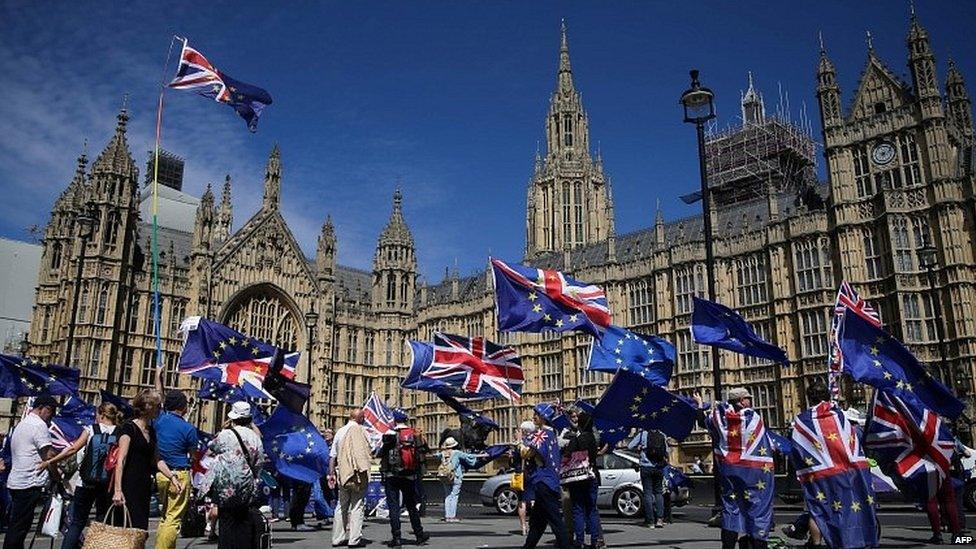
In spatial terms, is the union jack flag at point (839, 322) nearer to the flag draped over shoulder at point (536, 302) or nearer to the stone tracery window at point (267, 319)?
the flag draped over shoulder at point (536, 302)

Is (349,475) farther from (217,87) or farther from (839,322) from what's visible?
(217,87)

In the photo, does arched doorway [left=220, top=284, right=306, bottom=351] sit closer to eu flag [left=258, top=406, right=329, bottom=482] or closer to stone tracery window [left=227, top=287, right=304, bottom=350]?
stone tracery window [left=227, top=287, right=304, bottom=350]

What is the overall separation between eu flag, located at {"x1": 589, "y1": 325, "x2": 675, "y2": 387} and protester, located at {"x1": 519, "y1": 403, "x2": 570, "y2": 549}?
378 cm

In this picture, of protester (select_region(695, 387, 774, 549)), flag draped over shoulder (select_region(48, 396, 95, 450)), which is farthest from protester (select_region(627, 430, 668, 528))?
flag draped over shoulder (select_region(48, 396, 95, 450))

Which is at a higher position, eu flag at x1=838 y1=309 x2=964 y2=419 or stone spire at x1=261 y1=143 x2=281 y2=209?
stone spire at x1=261 y1=143 x2=281 y2=209

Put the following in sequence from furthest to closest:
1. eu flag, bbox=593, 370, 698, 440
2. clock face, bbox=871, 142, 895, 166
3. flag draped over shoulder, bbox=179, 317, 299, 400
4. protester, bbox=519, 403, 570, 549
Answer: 1. clock face, bbox=871, 142, 895, 166
2. flag draped over shoulder, bbox=179, 317, 299, 400
3. eu flag, bbox=593, 370, 698, 440
4. protester, bbox=519, 403, 570, 549

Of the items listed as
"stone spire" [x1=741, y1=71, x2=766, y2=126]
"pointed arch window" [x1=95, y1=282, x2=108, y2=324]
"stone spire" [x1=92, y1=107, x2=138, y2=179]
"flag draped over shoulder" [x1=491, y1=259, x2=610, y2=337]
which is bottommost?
"flag draped over shoulder" [x1=491, y1=259, x2=610, y2=337]

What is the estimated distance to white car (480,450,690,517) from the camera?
17.9 m

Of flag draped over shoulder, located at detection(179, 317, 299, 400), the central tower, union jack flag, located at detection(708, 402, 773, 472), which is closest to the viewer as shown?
union jack flag, located at detection(708, 402, 773, 472)

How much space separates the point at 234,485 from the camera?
738cm

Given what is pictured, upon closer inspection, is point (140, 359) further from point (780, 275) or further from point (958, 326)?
point (958, 326)

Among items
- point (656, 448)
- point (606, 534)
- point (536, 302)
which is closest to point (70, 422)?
point (536, 302)

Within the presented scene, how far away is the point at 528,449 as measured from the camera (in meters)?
9.91

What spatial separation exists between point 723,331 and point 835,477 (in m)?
3.65
